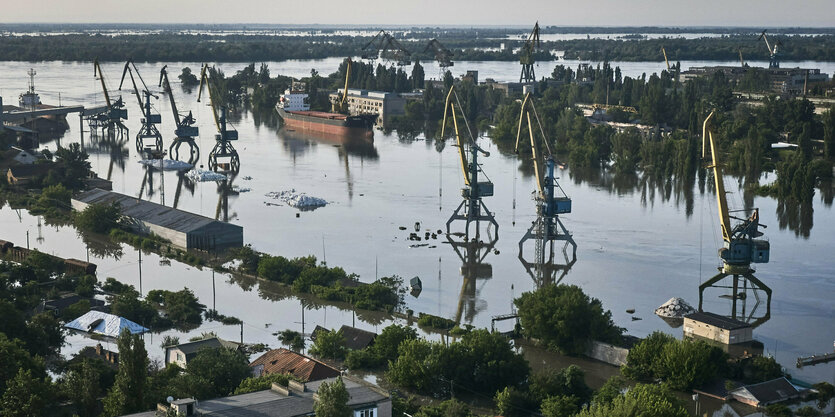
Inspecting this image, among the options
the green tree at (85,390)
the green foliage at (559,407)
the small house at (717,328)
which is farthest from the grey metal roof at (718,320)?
the green tree at (85,390)

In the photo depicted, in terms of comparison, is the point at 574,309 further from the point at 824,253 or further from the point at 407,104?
the point at 407,104

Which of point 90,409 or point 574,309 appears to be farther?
point 574,309

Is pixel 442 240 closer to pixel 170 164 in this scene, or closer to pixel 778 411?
pixel 778 411

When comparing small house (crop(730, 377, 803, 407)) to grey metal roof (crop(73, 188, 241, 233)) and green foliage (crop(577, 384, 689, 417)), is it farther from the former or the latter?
grey metal roof (crop(73, 188, 241, 233))

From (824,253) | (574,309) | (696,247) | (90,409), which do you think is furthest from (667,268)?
(90,409)

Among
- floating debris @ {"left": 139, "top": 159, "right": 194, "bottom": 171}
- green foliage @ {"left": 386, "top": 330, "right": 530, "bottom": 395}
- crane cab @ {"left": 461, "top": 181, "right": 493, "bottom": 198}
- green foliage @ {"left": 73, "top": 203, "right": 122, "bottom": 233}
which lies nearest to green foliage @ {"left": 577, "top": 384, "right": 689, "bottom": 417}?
green foliage @ {"left": 386, "top": 330, "right": 530, "bottom": 395}

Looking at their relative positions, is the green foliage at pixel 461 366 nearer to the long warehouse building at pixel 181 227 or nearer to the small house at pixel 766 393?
the small house at pixel 766 393
